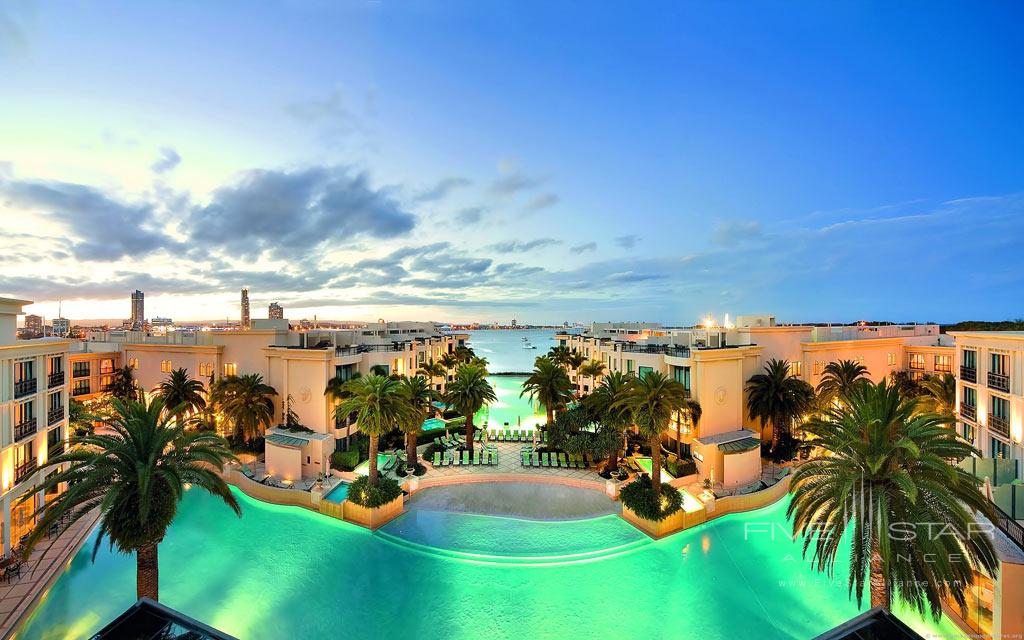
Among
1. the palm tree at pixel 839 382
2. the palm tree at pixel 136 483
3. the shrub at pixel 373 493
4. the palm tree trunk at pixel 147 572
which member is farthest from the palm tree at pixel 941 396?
the palm tree trunk at pixel 147 572

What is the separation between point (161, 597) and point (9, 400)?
31.9ft

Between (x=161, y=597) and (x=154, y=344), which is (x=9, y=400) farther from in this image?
(x=154, y=344)

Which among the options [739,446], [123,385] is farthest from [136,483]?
[123,385]

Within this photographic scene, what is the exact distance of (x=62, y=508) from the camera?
10914 millimetres

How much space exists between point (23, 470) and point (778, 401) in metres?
36.9

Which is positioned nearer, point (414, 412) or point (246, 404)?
point (414, 412)

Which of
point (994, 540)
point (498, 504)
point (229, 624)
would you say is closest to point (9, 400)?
point (229, 624)

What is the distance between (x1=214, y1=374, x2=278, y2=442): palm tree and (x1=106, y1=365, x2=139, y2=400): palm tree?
11.2m

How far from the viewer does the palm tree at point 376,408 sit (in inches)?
827

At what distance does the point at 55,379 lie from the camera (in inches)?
760

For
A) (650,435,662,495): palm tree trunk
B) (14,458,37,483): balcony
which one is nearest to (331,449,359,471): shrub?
(14,458,37,483): balcony

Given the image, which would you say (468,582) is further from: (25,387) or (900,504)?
(25,387)

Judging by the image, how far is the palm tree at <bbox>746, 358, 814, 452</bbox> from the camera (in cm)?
2538

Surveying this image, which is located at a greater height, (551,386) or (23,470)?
(551,386)
